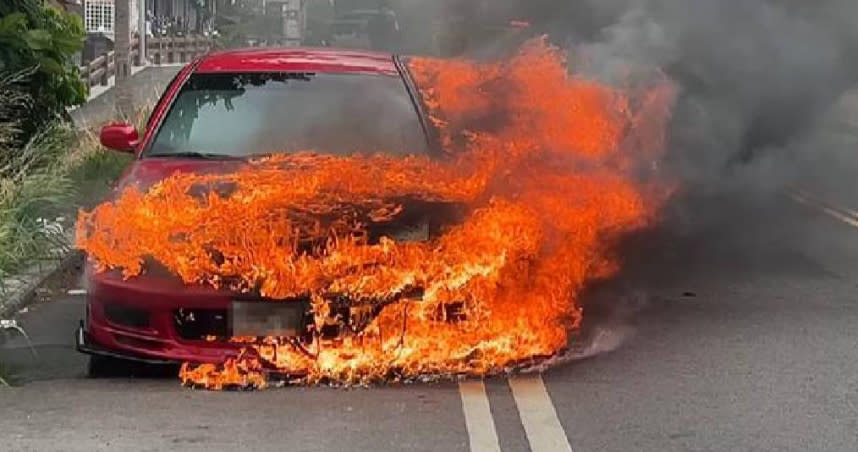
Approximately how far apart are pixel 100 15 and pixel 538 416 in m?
41.1

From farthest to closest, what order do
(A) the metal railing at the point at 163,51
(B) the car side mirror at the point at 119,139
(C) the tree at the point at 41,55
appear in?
(A) the metal railing at the point at 163,51, (C) the tree at the point at 41,55, (B) the car side mirror at the point at 119,139

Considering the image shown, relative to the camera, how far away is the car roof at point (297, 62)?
7.92m

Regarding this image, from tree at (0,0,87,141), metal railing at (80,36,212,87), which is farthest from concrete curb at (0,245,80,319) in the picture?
metal railing at (80,36,212,87)

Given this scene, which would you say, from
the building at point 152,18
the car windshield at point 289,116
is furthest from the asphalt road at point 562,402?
the building at point 152,18

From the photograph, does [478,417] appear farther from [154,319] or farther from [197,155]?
[197,155]

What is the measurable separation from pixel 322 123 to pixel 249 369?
184cm

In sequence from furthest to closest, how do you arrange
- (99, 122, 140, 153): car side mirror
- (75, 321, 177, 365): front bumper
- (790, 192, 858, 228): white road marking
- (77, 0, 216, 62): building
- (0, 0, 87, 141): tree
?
(77, 0, 216, 62): building → (790, 192, 858, 228): white road marking → (0, 0, 87, 141): tree → (99, 122, 140, 153): car side mirror → (75, 321, 177, 365): front bumper

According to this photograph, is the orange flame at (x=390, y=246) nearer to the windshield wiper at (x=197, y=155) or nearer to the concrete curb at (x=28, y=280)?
the windshield wiper at (x=197, y=155)

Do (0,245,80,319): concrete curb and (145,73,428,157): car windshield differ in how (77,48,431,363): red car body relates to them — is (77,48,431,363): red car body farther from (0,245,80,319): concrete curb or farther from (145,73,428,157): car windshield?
(0,245,80,319): concrete curb

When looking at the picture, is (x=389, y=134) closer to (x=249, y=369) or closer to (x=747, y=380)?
(x=249, y=369)

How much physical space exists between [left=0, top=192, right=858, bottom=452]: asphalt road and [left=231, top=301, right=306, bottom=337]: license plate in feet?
0.99

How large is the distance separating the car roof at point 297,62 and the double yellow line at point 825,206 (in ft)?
20.6

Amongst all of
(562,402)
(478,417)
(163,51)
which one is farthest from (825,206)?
(163,51)

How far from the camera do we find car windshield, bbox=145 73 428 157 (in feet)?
24.1
